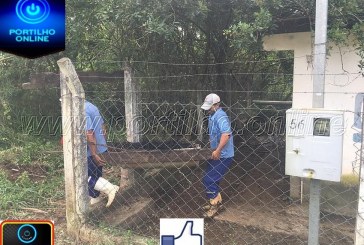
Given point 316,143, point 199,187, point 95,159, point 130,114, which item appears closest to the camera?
point 316,143

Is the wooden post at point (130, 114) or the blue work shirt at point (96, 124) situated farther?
the wooden post at point (130, 114)

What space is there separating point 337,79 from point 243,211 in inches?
74.6

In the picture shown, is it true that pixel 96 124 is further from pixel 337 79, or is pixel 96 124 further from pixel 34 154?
pixel 337 79

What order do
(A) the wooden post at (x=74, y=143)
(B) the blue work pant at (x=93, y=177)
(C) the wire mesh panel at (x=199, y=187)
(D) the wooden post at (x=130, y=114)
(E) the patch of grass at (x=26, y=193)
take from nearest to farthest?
(A) the wooden post at (x=74, y=143) < (C) the wire mesh panel at (x=199, y=187) < (B) the blue work pant at (x=93, y=177) < (E) the patch of grass at (x=26, y=193) < (D) the wooden post at (x=130, y=114)

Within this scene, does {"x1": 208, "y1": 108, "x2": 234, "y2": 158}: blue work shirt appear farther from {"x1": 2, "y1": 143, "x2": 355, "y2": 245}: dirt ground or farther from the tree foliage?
the tree foliage

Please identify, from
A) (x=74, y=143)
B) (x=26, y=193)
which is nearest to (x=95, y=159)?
(x=74, y=143)

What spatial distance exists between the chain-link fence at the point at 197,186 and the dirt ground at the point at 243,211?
0.01 meters

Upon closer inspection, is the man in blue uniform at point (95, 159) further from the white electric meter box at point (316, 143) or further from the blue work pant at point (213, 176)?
the white electric meter box at point (316, 143)

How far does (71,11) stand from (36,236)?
13.9ft

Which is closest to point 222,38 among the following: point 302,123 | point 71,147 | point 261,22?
point 261,22

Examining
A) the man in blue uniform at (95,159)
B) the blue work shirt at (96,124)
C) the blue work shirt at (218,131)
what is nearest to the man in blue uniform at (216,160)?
the blue work shirt at (218,131)

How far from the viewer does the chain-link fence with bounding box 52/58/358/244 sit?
14.1ft

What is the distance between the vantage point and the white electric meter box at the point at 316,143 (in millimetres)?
2381

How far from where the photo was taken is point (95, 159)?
448 cm
